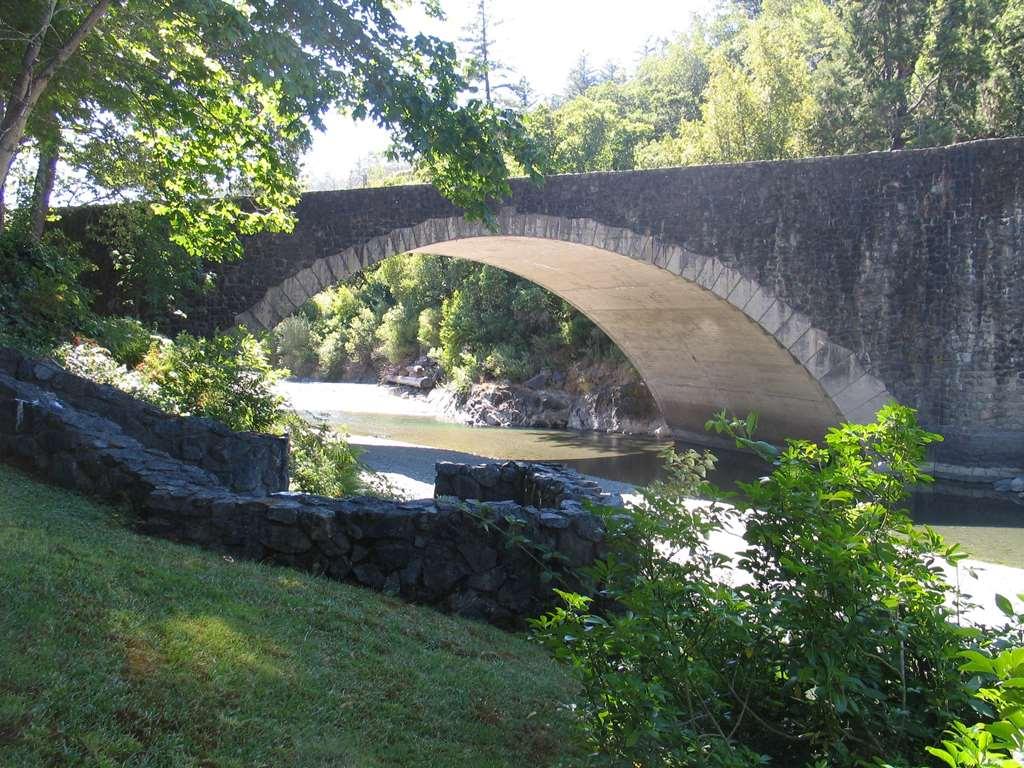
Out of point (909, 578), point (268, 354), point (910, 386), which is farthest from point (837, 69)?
point (909, 578)

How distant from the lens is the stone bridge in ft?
46.0

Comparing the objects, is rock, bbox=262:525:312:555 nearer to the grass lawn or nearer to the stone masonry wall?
the grass lawn

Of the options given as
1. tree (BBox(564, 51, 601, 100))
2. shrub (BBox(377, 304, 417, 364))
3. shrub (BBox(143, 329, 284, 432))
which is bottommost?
shrub (BBox(143, 329, 284, 432))

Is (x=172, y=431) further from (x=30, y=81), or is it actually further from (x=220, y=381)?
(x=30, y=81)

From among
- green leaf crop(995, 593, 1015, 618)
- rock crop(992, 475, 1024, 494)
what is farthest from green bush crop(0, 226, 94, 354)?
rock crop(992, 475, 1024, 494)

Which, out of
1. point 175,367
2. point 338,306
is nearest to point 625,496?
point 175,367

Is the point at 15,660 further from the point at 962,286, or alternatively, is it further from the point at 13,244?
the point at 962,286

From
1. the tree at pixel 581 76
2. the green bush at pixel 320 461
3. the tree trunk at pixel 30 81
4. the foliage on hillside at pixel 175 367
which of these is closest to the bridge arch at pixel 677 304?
the foliage on hillside at pixel 175 367

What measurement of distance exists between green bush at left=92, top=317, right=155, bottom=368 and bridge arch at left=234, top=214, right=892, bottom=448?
2.97 m

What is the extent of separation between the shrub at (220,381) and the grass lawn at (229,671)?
4.22 metres

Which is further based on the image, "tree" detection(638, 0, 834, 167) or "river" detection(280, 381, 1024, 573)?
"tree" detection(638, 0, 834, 167)

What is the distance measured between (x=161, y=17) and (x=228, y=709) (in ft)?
22.0

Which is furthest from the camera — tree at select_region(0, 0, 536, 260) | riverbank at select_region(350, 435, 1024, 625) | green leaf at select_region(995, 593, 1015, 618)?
tree at select_region(0, 0, 536, 260)

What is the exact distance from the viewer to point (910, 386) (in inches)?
583
